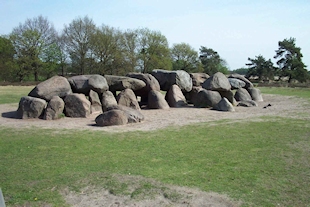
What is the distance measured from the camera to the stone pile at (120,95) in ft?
40.1

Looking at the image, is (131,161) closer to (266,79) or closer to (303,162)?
(303,162)

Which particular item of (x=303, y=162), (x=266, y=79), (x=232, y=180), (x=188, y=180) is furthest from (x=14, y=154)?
(x=266, y=79)

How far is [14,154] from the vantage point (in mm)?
7086

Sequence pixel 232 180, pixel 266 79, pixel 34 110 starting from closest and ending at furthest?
pixel 232 180 < pixel 34 110 < pixel 266 79

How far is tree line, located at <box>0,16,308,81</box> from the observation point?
38.3 meters

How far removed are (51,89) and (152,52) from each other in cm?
3232

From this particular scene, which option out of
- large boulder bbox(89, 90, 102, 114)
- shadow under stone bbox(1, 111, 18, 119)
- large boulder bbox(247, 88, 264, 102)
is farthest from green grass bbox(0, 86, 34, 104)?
large boulder bbox(247, 88, 264, 102)

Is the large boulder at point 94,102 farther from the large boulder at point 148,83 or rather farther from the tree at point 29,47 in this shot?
the tree at point 29,47

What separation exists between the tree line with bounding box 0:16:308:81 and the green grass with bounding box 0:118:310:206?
98.5 ft

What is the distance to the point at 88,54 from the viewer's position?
3903 centimetres

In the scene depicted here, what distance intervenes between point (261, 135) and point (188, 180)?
451cm

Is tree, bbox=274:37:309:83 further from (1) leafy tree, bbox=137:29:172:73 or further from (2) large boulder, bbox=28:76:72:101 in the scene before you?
(2) large boulder, bbox=28:76:72:101

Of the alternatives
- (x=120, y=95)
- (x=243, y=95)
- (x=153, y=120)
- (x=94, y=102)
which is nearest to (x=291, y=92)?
(x=243, y=95)

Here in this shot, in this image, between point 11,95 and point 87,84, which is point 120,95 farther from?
point 11,95
